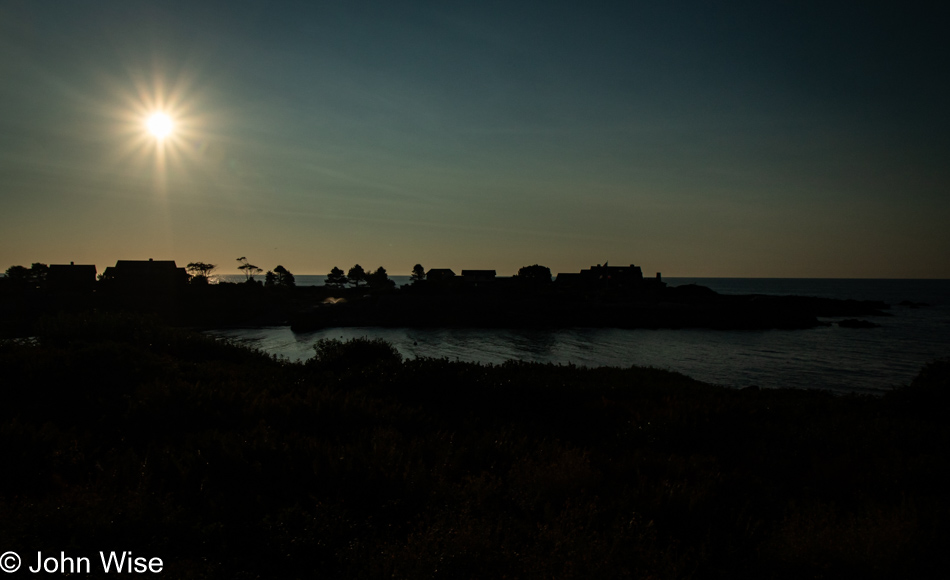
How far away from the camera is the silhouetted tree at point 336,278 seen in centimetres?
13816

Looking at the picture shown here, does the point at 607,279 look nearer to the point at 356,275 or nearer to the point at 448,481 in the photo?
the point at 356,275

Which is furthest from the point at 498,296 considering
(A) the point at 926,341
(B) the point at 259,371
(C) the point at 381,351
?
(B) the point at 259,371

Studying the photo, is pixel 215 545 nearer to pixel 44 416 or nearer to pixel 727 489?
pixel 727 489

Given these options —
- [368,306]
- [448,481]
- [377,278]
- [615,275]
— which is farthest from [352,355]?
[377,278]

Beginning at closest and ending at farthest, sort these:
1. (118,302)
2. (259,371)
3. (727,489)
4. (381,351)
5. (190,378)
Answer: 1. (727,489)
2. (190,378)
3. (259,371)
4. (381,351)
5. (118,302)

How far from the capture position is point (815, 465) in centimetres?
990

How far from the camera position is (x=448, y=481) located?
8.14 meters

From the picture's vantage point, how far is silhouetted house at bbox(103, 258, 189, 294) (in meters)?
78.7

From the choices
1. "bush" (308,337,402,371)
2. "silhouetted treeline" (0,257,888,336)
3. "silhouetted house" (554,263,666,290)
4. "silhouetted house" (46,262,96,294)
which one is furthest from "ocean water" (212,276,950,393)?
"silhouetted house" (554,263,666,290)

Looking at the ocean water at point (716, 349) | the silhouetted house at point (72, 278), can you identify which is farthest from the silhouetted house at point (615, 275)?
the silhouetted house at point (72, 278)

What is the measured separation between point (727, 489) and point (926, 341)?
214ft

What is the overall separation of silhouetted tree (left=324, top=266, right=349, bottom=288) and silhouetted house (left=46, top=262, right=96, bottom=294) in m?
57.3

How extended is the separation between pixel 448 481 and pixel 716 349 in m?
49.3

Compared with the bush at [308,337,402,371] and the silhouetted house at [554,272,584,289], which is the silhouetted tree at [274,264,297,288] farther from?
the bush at [308,337,402,371]
